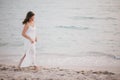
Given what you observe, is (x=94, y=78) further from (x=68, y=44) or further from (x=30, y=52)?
(x=68, y=44)

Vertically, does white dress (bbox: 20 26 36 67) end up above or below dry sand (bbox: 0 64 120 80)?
above

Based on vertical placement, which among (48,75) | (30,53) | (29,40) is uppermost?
(29,40)

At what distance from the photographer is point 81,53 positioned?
28.1 ft

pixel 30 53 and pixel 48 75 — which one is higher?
pixel 30 53

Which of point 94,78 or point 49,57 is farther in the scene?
point 49,57

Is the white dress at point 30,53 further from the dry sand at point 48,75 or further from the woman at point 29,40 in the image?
the dry sand at point 48,75

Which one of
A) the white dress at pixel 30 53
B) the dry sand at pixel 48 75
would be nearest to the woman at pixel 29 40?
the white dress at pixel 30 53

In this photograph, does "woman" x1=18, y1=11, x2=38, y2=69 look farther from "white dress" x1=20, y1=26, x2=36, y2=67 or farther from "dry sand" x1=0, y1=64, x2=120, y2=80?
"dry sand" x1=0, y1=64, x2=120, y2=80

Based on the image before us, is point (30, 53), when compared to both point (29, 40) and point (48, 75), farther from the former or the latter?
point (48, 75)

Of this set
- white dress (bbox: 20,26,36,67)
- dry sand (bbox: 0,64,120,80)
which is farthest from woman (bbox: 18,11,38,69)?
dry sand (bbox: 0,64,120,80)

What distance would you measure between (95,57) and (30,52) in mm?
2939

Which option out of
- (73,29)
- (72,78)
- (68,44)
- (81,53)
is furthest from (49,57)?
(73,29)

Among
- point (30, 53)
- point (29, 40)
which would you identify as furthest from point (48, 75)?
point (29, 40)

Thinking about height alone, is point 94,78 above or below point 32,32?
below
